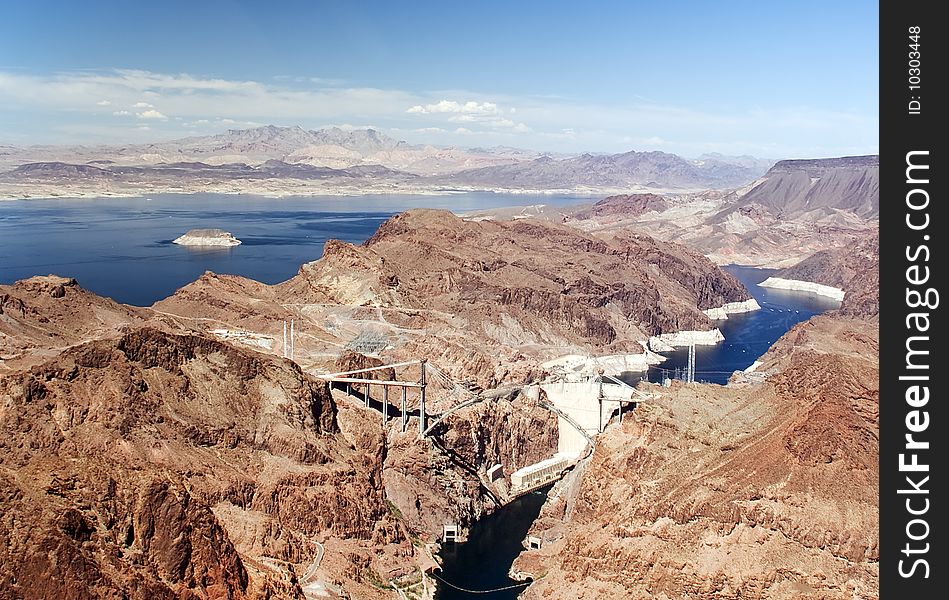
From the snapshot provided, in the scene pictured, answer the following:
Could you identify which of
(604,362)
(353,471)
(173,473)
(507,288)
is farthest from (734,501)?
(507,288)

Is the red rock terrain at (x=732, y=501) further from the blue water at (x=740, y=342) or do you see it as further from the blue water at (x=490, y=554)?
the blue water at (x=740, y=342)

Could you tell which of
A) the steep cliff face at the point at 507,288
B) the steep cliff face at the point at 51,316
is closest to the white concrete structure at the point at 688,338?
the steep cliff face at the point at 507,288

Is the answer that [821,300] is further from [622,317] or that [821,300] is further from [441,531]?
[441,531]

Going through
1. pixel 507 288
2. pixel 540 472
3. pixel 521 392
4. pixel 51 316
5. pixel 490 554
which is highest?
pixel 51 316

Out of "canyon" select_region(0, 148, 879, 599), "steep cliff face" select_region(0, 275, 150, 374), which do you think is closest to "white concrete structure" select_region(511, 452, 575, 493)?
"canyon" select_region(0, 148, 879, 599)

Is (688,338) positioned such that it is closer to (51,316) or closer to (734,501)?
(51,316)

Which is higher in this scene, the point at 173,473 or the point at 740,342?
the point at 173,473

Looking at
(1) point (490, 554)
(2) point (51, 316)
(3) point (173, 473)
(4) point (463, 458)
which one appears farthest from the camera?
(2) point (51, 316)

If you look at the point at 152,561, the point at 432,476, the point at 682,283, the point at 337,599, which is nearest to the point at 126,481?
the point at 152,561
